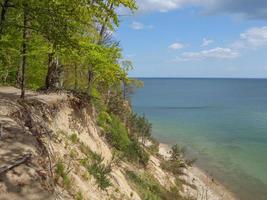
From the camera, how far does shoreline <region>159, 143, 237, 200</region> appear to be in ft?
91.6

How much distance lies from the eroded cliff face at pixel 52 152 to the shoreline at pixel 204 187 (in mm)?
11517

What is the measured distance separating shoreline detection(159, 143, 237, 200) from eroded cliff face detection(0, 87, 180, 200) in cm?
1152

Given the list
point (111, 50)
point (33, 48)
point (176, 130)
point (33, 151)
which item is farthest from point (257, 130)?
point (33, 151)

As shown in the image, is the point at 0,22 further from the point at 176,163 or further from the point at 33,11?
the point at 176,163

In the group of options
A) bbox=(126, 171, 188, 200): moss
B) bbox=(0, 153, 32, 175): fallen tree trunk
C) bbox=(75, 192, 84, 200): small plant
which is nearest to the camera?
bbox=(0, 153, 32, 175): fallen tree trunk

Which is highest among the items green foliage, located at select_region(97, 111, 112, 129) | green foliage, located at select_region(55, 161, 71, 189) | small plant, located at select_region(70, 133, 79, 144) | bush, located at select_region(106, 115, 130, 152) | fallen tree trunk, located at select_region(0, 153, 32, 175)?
fallen tree trunk, located at select_region(0, 153, 32, 175)

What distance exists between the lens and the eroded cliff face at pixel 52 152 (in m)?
6.53

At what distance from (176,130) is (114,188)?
4701cm

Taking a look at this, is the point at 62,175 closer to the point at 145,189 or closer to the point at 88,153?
the point at 88,153

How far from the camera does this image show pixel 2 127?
8711 mm

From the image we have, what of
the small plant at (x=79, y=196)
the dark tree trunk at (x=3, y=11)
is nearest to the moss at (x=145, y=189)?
the small plant at (x=79, y=196)

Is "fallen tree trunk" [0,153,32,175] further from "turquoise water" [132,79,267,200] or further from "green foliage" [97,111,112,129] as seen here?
"turquoise water" [132,79,267,200]

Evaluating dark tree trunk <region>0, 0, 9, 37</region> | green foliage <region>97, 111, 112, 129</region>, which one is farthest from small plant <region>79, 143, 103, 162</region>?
green foliage <region>97, 111, 112, 129</region>

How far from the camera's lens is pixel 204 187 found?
30062mm
